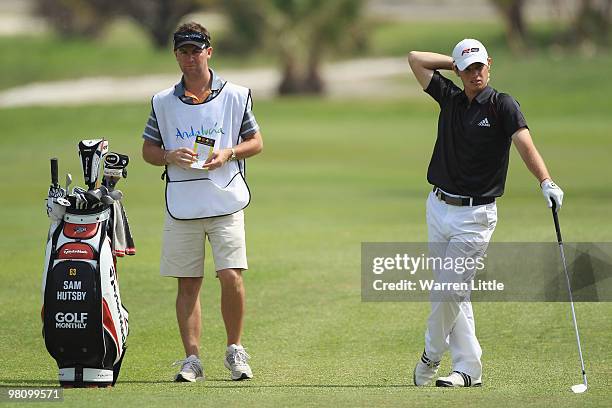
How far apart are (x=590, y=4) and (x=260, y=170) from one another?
43349mm

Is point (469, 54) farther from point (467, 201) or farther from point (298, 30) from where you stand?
point (298, 30)

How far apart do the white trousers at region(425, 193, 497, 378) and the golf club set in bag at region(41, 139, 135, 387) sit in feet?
6.07

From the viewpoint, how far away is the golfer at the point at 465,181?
26.2 feet

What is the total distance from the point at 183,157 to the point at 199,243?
1.99 feet

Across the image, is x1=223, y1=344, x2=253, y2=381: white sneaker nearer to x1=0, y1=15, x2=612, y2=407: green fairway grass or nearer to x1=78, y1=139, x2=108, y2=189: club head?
x1=0, y1=15, x2=612, y2=407: green fairway grass

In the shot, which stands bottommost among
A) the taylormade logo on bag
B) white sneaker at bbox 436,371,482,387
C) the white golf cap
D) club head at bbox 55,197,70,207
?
white sneaker at bbox 436,371,482,387

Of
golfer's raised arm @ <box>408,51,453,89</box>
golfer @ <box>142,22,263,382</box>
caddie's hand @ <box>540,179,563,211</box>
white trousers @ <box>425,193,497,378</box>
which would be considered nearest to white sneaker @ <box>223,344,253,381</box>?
golfer @ <box>142,22,263,382</box>

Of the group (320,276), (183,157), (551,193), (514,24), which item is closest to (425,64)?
(551,193)

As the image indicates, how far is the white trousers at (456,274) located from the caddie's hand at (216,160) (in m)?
1.25

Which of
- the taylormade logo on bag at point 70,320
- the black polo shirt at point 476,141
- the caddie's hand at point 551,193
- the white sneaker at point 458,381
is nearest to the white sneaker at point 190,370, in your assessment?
the taylormade logo on bag at point 70,320

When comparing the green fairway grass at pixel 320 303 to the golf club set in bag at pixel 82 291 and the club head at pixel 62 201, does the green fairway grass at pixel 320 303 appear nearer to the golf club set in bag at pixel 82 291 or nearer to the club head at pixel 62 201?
the golf club set in bag at pixel 82 291

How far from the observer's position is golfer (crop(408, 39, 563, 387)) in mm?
7977

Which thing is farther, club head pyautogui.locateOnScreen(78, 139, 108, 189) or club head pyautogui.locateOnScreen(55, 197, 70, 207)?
club head pyautogui.locateOnScreen(78, 139, 108, 189)

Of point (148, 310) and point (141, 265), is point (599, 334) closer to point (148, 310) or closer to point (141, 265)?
point (148, 310)
